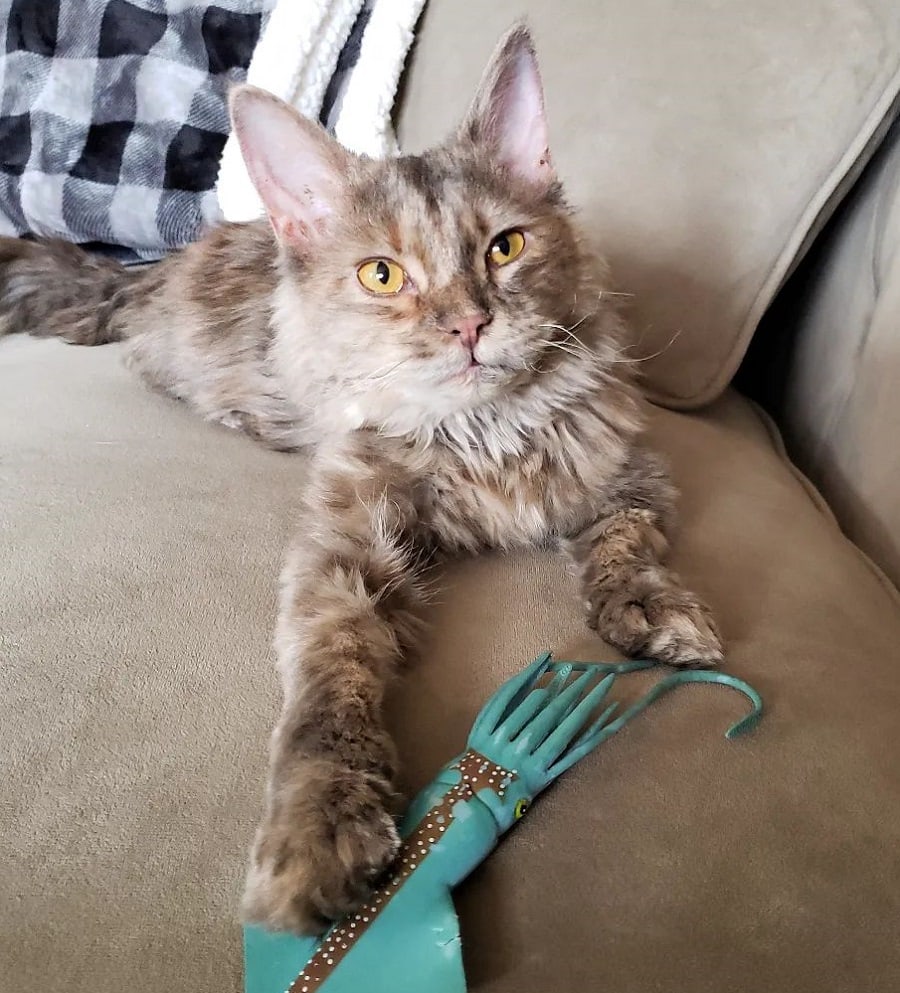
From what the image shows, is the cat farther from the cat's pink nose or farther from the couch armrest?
the couch armrest

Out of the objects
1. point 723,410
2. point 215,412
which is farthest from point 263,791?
point 723,410

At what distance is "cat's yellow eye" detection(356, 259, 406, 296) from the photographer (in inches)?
42.3

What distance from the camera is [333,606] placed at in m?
0.95

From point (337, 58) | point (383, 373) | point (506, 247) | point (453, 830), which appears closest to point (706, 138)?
point (506, 247)

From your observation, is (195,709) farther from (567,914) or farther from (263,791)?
(567,914)

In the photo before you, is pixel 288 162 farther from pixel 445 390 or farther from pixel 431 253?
pixel 445 390

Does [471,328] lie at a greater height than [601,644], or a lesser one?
greater

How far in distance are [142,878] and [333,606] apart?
37cm

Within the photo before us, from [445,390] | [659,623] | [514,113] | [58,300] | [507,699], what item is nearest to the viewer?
[507,699]

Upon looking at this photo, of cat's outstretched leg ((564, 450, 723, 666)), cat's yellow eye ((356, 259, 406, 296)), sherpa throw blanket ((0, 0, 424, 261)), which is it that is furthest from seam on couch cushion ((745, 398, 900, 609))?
sherpa throw blanket ((0, 0, 424, 261))

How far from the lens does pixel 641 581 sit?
100 cm

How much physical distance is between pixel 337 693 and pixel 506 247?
63 cm

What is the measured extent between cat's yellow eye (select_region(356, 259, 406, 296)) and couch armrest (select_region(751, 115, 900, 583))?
0.74 meters

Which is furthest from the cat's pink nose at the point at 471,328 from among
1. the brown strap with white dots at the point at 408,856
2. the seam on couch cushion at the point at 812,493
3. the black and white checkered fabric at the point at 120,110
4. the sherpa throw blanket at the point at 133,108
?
the black and white checkered fabric at the point at 120,110
